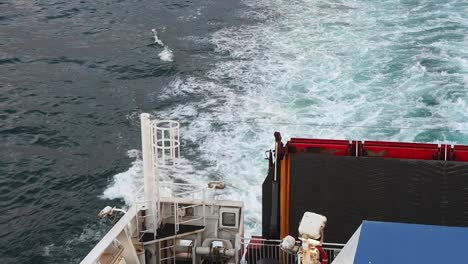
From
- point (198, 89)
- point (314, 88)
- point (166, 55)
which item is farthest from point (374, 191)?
point (166, 55)

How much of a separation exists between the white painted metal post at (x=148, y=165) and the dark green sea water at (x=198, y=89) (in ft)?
20.2

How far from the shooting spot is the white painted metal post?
12.1 metres

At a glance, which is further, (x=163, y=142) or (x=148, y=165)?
(x=148, y=165)

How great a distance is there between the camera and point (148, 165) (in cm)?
1239

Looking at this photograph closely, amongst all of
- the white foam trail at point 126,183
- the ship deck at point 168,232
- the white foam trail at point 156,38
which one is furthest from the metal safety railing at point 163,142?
the white foam trail at point 156,38

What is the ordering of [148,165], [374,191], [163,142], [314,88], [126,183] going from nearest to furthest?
[163,142]
[148,165]
[374,191]
[126,183]
[314,88]

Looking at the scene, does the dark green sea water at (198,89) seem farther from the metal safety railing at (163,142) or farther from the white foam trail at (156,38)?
the metal safety railing at (163,142)

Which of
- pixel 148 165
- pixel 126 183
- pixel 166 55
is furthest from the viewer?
pixel 166 55

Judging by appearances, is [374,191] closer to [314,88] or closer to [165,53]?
[314,88]

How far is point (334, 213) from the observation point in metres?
13.9

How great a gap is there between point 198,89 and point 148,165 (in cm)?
1690

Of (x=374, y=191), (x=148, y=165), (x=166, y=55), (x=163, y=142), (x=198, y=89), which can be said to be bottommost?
(x=374, y=191)

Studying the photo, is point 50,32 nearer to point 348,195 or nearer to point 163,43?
point 163,43

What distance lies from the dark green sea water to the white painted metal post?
615cm
